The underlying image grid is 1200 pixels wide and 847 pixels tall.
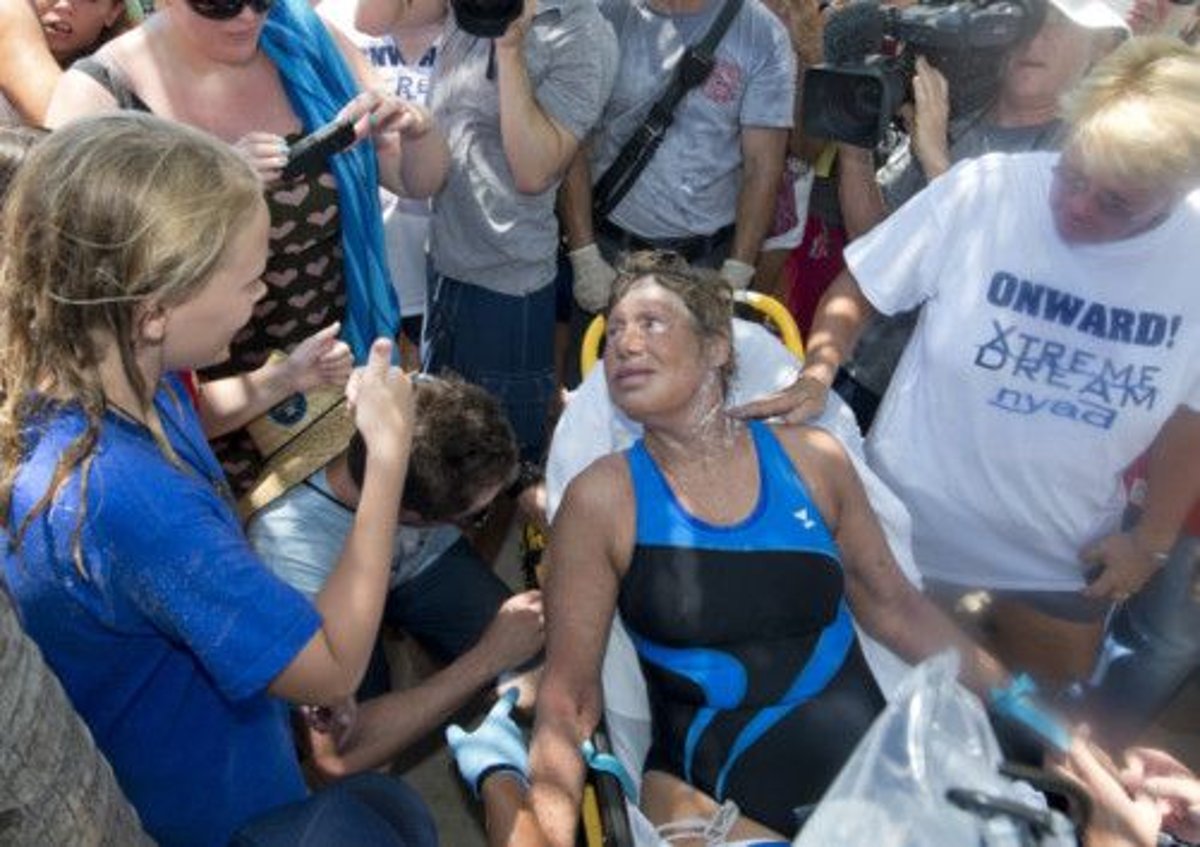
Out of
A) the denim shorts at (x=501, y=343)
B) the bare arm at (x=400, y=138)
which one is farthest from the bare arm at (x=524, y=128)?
the denim shorts at (x=501, y=343)

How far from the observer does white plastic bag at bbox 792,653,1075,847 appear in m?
1.48

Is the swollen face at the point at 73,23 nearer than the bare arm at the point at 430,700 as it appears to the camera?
No

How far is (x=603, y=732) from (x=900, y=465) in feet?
2.79

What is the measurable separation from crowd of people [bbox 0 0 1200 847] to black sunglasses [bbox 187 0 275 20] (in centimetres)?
2

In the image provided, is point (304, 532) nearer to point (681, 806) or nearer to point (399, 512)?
point (399, 512)

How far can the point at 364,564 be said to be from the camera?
1562mm

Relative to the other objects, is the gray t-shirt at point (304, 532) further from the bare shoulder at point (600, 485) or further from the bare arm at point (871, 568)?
the bare arm at point (871, 568)

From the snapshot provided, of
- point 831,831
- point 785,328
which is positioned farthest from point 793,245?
point 831,831

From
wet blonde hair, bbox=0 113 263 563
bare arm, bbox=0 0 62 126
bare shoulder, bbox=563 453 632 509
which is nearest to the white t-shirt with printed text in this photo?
bare shoulder, bbox=563 453 632 509

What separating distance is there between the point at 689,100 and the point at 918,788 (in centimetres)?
220

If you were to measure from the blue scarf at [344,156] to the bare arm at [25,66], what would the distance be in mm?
540

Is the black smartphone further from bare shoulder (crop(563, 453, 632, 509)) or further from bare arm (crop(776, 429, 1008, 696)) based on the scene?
bare arm (crop(776, 429, 1008, 696))

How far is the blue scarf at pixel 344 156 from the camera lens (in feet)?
7.87

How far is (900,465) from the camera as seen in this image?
248cm
